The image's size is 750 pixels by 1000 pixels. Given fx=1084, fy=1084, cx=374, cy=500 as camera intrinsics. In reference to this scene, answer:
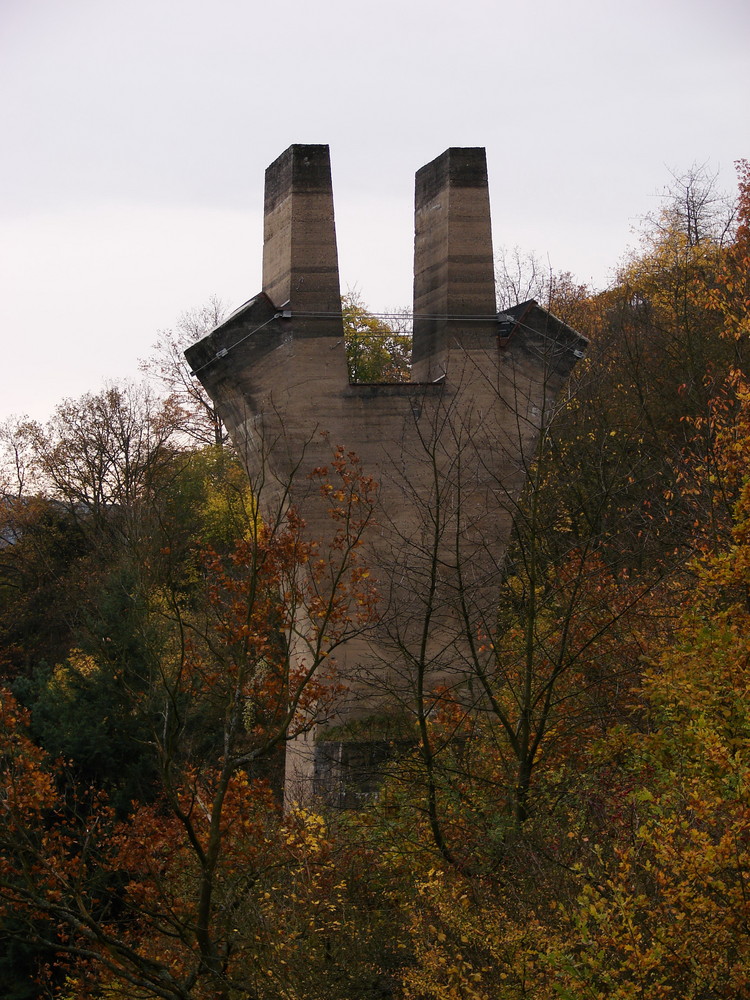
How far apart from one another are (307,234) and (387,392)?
68.5 inches

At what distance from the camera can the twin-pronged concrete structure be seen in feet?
34.7

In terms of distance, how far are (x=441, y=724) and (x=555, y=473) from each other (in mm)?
7357

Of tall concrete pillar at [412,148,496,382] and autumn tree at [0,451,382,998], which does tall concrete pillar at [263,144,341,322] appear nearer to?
tall concrete pillar at [412,148,496,382]

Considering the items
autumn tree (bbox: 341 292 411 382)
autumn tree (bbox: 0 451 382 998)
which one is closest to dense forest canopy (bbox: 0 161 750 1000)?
autumn tree (bbox: 0 451 382 998)

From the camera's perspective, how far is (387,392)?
10.8m

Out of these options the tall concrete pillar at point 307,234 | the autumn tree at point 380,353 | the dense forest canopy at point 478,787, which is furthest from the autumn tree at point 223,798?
the autumn tree at point 380,353

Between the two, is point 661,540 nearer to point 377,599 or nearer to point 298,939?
point 377,599

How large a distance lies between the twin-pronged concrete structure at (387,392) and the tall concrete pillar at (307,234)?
14mm

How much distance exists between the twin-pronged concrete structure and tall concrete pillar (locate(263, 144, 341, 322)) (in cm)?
1

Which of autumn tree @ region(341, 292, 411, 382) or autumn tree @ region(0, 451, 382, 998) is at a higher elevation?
autumn tree @ region(341, 292, 411, 382)

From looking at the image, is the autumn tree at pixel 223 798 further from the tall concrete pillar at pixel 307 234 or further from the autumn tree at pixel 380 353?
the autumn tree at pixel 380 353

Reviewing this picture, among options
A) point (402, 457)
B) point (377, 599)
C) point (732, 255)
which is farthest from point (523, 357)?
point (732, 255)

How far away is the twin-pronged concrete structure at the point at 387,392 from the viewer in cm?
1057

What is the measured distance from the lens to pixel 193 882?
37.0ft
